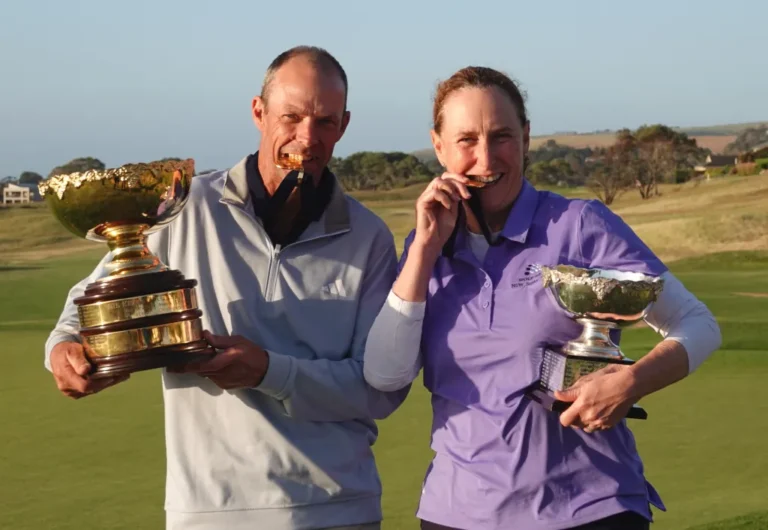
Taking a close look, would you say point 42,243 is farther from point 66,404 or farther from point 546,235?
point 546,235

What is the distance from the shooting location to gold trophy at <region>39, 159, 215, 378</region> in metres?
2.89

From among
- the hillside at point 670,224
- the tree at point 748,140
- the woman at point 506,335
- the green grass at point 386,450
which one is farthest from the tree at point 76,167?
the tree at point 748,140

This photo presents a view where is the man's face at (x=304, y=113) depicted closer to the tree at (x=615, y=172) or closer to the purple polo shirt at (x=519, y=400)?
the purple polo shirt at (x=519, y=400)

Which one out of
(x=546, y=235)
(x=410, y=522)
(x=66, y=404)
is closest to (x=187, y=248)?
(x=546, y=235)

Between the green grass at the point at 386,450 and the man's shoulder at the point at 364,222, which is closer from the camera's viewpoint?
the man's shoulder at the point at 364,222

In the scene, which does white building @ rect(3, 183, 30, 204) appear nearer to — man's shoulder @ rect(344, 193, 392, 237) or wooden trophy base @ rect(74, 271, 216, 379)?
man's shoulder @ rect(344, 193, 392, 237)

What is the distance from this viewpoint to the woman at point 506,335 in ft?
8.62

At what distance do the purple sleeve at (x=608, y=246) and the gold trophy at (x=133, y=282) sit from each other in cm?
96

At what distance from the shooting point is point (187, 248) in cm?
313

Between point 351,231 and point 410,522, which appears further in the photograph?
point 410,522

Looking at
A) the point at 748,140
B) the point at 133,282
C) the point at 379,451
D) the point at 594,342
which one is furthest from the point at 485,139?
the point at 748,140

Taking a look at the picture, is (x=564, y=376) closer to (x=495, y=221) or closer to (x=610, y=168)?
(x=495, y=221)

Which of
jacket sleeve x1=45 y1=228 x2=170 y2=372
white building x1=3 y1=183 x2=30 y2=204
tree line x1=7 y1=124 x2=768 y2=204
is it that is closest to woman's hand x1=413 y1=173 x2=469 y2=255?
jacket sleeve x1=45 y1=228 x2=170 y2=372

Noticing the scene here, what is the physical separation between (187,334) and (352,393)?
465mm
